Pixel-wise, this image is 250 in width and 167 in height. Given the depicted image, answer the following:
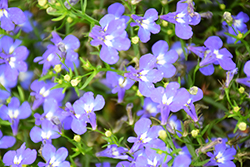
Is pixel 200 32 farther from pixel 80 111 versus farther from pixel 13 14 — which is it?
pixel 13 14

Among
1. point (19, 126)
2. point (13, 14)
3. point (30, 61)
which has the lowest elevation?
point (19, 126)

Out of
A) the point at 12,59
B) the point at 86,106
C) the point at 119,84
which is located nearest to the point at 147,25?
the point at 119,84

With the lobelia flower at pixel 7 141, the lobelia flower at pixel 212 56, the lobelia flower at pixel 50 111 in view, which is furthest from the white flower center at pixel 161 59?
the lobelia flower at pixel 7 141

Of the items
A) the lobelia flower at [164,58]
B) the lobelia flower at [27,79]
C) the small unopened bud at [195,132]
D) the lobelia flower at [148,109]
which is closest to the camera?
the small unopened bud at [195,132]

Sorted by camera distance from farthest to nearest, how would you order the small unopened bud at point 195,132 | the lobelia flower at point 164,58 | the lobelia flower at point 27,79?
the lobelia flower at point 27,79 → the lobelia flower at point 164,58 → the small unopened bud at point 195,132

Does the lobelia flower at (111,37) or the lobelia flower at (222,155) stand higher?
the lobelia flower at (111,37)

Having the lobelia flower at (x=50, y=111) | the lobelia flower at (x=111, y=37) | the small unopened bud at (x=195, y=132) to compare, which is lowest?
the lobelia flower at (x=50, y=111)

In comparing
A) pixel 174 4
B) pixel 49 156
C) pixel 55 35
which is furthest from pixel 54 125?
pixel 174 4

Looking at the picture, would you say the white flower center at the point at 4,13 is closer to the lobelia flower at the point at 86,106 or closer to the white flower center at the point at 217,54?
the lobelia flower at the point at 86,106
